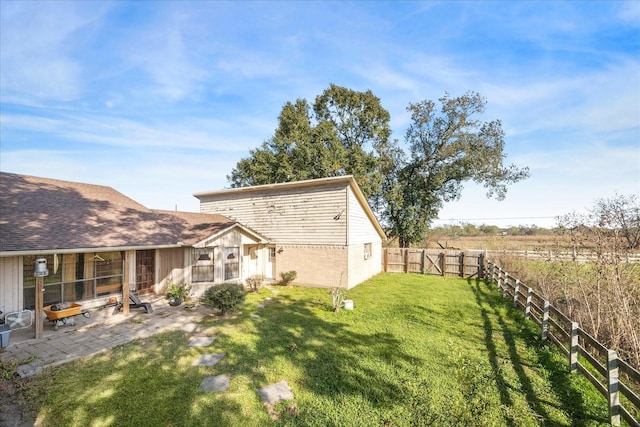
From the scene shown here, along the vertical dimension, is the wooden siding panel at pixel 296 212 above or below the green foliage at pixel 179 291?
above

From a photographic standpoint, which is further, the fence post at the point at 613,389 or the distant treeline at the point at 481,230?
the distant treeline at the point at 481,230

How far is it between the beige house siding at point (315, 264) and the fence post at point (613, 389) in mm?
10188

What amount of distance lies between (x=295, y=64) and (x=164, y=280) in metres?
11.8

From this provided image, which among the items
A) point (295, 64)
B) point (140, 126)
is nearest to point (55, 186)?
point (140, 126)

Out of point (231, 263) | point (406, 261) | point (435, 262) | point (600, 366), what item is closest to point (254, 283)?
point (231, 263)

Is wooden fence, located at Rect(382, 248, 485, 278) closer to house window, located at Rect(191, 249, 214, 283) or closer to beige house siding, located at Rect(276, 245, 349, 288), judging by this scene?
beige house siding, located at Rect(276, 245, 349, 288)

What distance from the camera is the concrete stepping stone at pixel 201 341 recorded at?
291 inches

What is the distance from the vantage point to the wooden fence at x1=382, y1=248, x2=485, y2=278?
18.5 meters

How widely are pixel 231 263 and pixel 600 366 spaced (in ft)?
41.6

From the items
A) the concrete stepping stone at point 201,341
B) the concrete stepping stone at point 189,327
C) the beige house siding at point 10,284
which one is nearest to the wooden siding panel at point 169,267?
the concrete stepping stone at point 189,327

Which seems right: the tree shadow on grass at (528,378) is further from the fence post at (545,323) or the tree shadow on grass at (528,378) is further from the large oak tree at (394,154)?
the large oak tree at (394,154)

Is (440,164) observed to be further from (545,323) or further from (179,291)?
(179,291)

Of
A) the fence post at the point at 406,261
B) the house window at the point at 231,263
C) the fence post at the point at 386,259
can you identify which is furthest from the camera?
the fence post at the point at 386,259

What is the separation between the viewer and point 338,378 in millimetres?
5750
